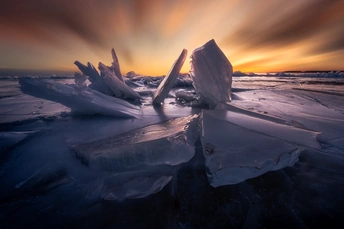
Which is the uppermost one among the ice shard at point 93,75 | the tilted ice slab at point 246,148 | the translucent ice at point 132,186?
the ice shard at point 93,75

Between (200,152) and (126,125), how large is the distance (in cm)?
103

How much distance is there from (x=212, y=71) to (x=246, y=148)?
6.36 feet

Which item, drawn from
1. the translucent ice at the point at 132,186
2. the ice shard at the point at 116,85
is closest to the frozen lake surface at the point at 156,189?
the translucent ice at the point at 132,186

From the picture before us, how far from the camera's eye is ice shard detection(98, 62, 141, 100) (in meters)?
3.32

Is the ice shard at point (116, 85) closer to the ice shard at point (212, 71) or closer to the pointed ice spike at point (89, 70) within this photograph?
the pointed ice spike at point (89, 70)

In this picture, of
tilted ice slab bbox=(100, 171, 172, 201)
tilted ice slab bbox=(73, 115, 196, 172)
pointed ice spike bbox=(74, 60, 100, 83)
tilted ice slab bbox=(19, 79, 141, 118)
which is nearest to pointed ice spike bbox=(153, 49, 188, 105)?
tilted ice slab bbox=(19, 79, 141, 118)

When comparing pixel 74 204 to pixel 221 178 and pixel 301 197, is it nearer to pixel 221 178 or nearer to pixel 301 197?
pixel 221 178

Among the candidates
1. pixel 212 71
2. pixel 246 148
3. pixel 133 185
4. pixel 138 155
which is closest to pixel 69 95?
pixel 138 155

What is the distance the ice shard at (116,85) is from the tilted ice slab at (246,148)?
273cm

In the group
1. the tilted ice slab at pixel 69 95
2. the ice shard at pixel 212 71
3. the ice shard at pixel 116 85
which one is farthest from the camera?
the ice shard at pixel 116 85

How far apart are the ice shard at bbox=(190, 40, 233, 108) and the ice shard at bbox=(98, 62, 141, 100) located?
1839mm

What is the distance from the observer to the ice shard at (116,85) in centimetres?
Answer: 332

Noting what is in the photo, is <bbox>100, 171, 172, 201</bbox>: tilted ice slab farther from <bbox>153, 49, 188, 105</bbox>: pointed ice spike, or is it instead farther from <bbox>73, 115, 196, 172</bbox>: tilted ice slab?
<bbox>153, 49, 188, 105</bbox>: pointed ice spike

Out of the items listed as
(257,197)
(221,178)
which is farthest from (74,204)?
(257,197)
